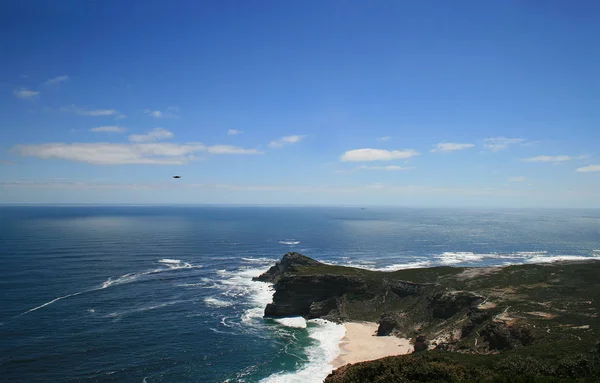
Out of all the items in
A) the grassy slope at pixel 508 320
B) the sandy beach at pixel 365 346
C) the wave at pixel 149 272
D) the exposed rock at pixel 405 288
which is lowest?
the sandy beach at pixel 365 346

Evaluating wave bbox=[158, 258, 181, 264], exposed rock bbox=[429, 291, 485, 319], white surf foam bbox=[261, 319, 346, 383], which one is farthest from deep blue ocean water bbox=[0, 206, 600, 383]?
exposed rock bbox=[429, 291, 485, 319]

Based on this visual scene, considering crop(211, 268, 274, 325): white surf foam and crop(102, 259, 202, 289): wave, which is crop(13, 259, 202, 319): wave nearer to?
crop(102, 259, 202, 289): wave

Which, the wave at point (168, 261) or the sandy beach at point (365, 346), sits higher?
the wave at point (168, 261)

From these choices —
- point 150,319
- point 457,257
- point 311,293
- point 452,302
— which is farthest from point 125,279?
point 457,257

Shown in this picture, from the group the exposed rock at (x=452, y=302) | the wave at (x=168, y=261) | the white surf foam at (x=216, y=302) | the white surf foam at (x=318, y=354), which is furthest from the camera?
the wave at (x=168, y=261)

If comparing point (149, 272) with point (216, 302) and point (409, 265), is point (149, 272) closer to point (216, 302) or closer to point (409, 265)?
point (216, 302)

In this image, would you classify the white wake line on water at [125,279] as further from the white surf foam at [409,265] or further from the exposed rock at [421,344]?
the exposed rock at [421,344]

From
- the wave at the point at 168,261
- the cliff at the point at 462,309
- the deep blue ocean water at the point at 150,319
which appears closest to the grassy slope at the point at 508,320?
the cliff at the point at 462,309

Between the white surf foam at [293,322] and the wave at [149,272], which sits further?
the wave at [149,272]
